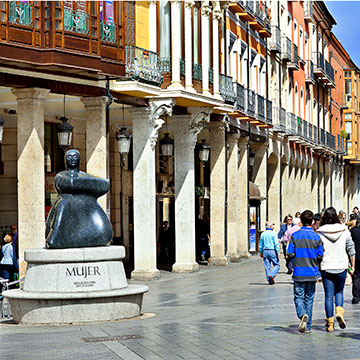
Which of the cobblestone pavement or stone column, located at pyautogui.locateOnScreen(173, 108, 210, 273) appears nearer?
the cobblestone pavement

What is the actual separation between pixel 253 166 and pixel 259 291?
66.6ft

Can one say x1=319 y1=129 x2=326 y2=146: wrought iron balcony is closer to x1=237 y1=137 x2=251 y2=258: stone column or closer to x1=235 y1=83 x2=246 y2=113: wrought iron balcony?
x1=237 y1=137 x2=251 y2=258: stone column

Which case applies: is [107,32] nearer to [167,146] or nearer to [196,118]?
[167,146]

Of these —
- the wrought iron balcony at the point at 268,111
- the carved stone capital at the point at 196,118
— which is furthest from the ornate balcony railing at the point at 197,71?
the wrought iron balcony at the point at 268,111

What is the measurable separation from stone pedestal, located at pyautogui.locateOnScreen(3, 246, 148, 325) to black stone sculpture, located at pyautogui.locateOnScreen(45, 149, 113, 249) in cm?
36

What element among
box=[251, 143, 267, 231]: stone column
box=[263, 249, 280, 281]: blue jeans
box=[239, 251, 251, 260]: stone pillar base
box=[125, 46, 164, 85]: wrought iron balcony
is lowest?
box=[239, 251, 251, 260]: stone pillar base

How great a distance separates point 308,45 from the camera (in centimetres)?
5512

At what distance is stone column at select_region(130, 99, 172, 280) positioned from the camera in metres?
25.3

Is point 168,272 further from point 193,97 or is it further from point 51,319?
point 51,319

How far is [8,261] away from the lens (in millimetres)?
19891

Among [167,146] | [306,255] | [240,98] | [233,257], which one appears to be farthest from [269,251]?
[240,98]

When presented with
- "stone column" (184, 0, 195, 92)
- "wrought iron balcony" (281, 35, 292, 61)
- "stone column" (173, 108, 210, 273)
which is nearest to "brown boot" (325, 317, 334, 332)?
"stone column" (184, 0, 195, 92)

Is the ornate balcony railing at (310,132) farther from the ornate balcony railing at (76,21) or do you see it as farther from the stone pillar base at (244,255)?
the ornate balcony railing at (76,21)

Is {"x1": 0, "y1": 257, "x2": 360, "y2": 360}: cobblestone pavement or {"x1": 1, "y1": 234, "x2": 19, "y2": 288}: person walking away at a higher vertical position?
{"x1": 1, "y1": 234, "x2": 19, "y2": 288}: person walking away
